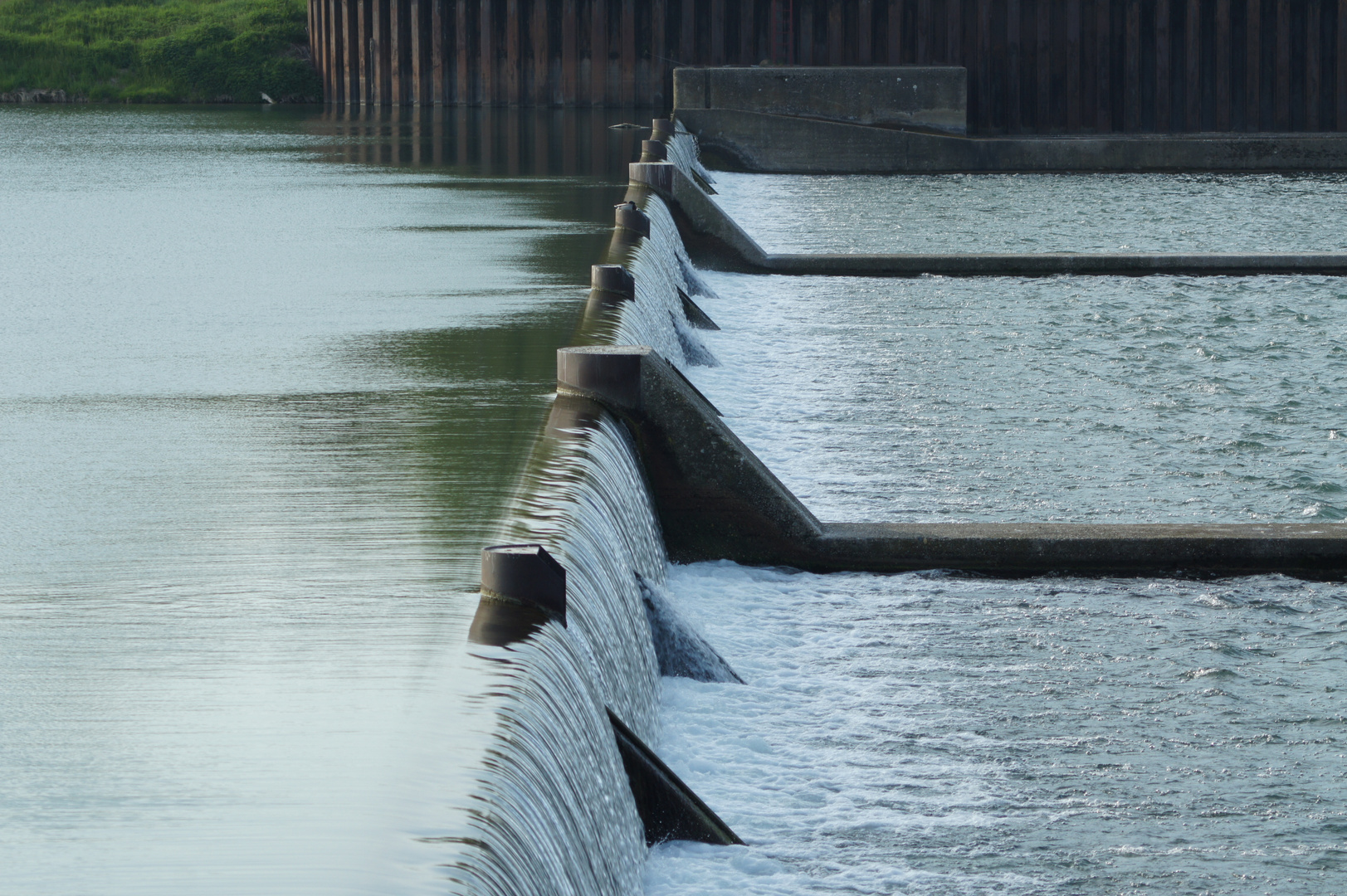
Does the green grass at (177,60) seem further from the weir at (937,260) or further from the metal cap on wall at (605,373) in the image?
the metal cap on wall at (605,373)

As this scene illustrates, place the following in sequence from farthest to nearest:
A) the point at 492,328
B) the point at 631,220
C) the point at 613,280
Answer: the point at 631,220 → the point at 613,280 → the point at 492,328

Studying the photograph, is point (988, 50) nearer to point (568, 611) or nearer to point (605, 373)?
point (605, 373)

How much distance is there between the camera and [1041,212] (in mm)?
21469

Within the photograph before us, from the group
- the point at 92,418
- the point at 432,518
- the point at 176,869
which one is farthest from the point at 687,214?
the point at 176,869

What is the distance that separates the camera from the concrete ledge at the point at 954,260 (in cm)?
1697

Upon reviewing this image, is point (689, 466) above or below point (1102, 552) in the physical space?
above

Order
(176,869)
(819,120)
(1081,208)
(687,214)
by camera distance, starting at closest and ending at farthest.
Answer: (176,869)
(687,214)
(1081,208)
(819,120)

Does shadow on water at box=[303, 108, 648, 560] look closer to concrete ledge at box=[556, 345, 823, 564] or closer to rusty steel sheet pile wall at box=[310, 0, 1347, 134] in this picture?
concrete ledge at box=[556, 345, 823, 564]

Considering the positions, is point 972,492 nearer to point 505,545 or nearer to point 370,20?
point 505,545

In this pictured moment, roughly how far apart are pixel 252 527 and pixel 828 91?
20.8 meters

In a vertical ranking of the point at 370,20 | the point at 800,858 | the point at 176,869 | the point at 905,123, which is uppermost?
the point at 370,20

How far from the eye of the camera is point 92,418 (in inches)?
300

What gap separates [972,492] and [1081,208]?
13.1 m

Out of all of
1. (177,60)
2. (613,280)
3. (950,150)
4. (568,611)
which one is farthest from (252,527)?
(177,60)
